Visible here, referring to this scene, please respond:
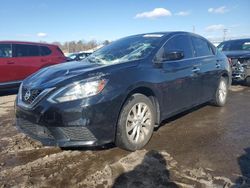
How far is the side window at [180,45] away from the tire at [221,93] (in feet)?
4.92

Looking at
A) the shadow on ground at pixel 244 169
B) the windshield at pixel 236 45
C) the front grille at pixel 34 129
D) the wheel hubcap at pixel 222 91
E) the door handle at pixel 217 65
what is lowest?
the shadow on ground at pixel 244 169

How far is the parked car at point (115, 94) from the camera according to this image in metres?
3.56

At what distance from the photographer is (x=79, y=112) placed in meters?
3.50

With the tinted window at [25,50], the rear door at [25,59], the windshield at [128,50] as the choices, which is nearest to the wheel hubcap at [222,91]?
the windshield at [128,50]

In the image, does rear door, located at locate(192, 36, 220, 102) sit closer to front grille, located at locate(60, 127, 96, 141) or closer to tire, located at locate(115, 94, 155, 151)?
tire, located at locate(115, 94, 155, 151)

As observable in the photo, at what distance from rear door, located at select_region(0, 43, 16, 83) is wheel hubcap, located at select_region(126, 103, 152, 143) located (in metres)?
6.21

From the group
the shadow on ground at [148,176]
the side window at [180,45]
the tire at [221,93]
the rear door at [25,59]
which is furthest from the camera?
the rear door at [25,59]

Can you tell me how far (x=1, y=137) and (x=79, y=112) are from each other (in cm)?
211

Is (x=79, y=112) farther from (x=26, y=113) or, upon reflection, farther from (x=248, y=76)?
(x=248, y=76)

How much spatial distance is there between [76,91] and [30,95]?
2.31 feet

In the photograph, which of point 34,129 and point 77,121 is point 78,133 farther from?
point 34,129

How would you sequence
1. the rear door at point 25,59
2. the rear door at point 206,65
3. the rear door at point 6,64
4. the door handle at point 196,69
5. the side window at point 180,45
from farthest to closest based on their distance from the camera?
the rear door at point 25,59, the rear door at point 6,64, the rear door at point 206,65, the door handle at point 196,69, the side window at point 180,45

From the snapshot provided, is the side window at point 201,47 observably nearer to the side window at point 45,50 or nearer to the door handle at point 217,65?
the door handle at point 217,65

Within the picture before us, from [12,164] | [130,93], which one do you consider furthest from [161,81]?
[12,164]
